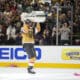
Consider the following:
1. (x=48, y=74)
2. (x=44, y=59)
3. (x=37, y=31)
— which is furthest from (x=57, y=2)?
(x=48, y=74)

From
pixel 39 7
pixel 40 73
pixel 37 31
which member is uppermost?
pixel 39 7

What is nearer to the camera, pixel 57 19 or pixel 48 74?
pixel 48 74

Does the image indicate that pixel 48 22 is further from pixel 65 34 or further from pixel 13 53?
pixel 13 53

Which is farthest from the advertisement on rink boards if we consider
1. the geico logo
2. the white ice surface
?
the white ice surface

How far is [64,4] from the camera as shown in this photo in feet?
31.3

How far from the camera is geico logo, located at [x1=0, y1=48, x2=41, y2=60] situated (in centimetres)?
911

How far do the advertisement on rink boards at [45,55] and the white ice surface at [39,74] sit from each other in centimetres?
27

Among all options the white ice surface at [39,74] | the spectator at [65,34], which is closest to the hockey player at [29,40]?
the white ice surface at [39,74]

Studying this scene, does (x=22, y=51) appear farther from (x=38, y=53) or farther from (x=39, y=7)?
(x=39, y=7)

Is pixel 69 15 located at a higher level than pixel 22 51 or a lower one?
higher

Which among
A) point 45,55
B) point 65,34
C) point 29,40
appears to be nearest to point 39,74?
point 45,55

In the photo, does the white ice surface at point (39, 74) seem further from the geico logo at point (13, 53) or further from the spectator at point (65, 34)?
the spectator at point (65, 34)

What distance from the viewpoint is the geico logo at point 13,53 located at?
9109mm

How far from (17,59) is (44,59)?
67 cm
